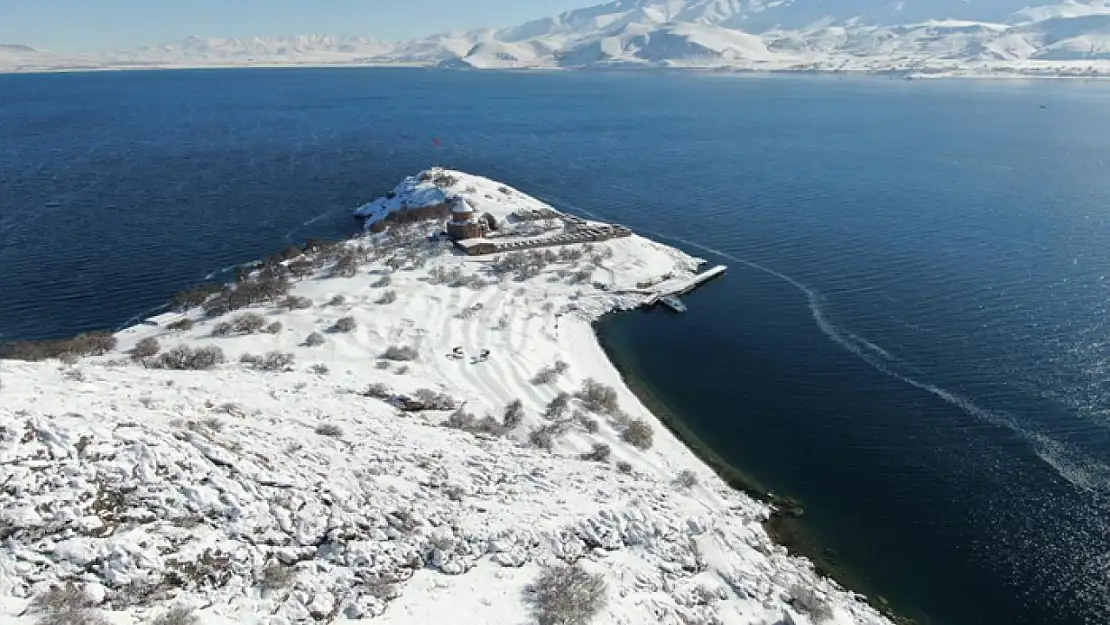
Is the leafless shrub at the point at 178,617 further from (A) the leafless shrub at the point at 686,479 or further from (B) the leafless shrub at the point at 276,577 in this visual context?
(A) the leafless shrub at the point at 686,479

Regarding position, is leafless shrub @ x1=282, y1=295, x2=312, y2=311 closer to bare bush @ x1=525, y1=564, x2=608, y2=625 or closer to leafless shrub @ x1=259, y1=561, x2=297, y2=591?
leafless shrub @ x1=259, y1=561, x2=297, y2=591

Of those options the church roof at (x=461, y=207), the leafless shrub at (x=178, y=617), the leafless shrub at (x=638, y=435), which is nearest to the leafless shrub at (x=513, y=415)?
the leafless shrub at (x=638, y=435)

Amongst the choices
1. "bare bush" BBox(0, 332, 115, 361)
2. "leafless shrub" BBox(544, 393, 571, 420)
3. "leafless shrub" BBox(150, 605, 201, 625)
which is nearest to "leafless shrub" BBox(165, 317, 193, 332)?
"bare bush" BBox(0, 332, 115, 361)

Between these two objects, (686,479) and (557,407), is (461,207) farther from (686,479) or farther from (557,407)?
(686,479)

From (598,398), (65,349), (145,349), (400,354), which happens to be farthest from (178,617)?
(65,349)

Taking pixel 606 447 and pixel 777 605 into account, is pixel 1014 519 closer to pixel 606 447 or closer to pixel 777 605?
pixel 777 605
